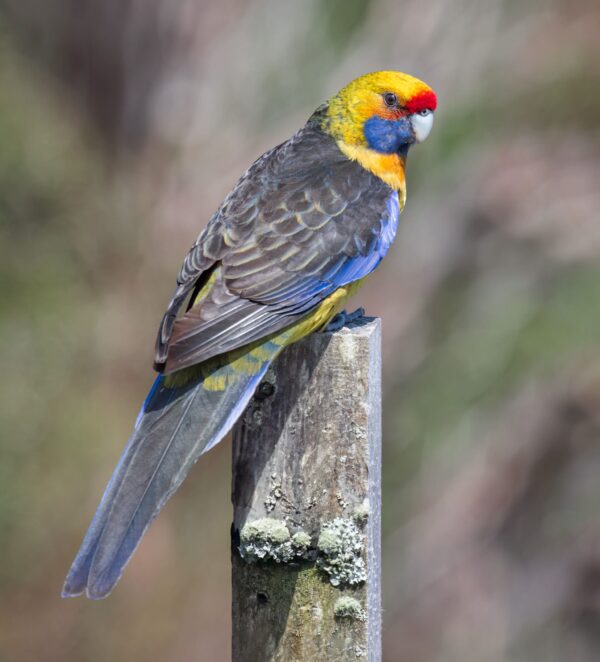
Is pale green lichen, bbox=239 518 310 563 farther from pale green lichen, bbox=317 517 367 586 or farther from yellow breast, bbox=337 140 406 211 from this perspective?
yellow breast, bbox=337 140 406 211

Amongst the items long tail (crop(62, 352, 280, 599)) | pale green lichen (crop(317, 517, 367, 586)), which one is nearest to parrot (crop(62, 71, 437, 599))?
long tail (crop(62, 352, 280, 599))

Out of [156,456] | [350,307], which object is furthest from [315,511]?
[350,307]

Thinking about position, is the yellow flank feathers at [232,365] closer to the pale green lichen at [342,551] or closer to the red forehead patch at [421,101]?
the pale green lichen at [342,551]

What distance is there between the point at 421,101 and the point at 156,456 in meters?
1.85

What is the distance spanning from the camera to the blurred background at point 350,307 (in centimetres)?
560

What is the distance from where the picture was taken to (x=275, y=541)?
111 inches

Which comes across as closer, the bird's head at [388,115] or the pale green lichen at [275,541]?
the pale green lichen at [275,541]

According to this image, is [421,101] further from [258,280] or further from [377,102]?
[258,280]

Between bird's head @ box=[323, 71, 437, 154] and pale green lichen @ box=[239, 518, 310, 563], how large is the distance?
1707mm

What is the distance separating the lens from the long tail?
8.98 ft

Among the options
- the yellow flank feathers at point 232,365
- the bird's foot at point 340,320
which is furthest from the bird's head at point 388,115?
the yellow flank feathers at point 232,365

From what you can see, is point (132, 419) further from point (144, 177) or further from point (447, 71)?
point (447, 71)

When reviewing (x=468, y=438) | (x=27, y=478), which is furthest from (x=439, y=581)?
(x=27, y=478)

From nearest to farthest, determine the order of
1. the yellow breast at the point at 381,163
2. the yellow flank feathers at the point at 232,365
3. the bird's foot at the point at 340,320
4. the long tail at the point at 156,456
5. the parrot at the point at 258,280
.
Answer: the long tail at the point at 156,456 → the parrot at the point at 258,280 → the yellow flank feathers at the point at 232,365 → the bird's foot at the point at 340,320 → the yellow breast at the point at 381,163
